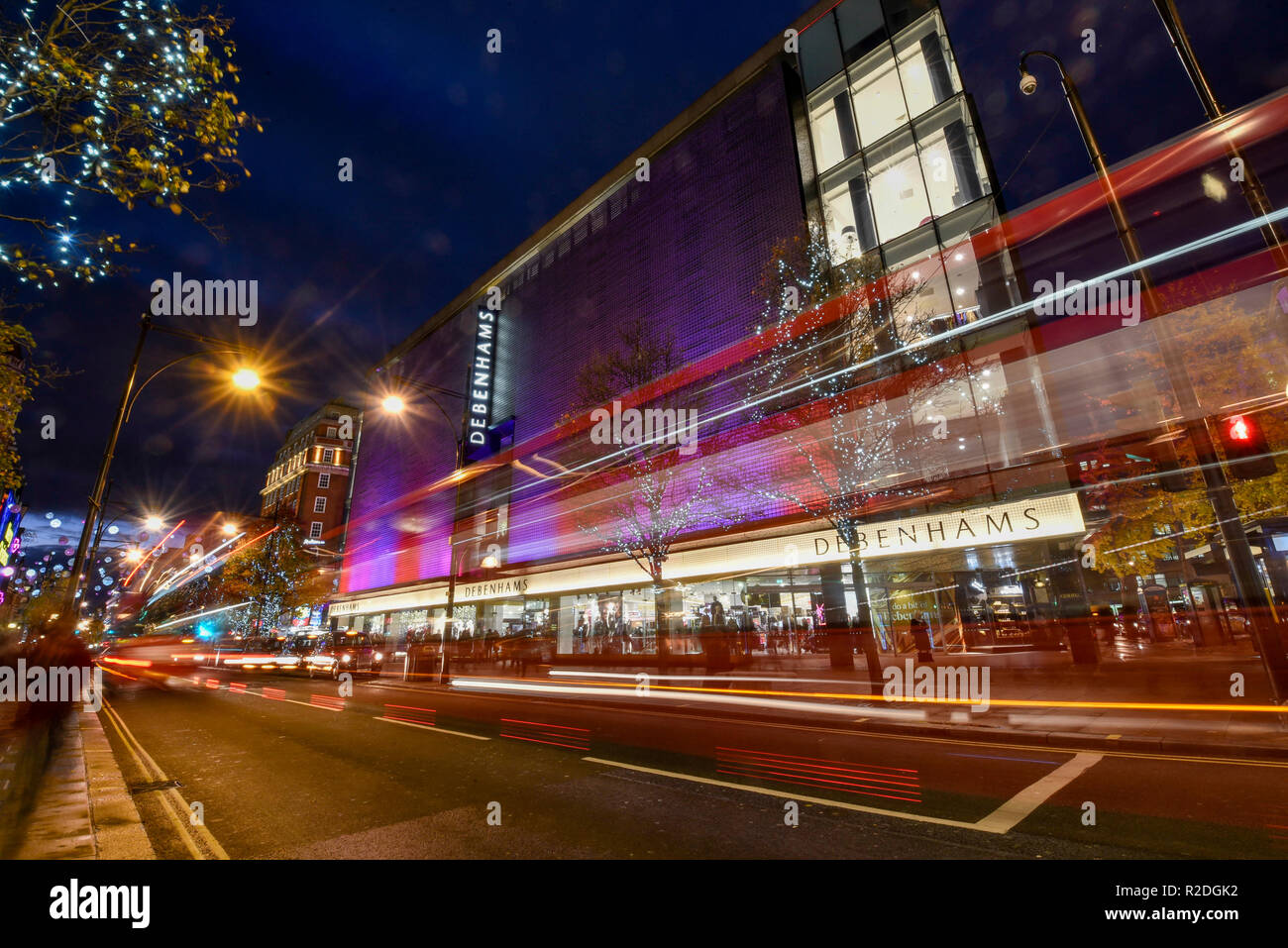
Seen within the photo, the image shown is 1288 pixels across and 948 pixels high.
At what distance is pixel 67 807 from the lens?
4742 mm

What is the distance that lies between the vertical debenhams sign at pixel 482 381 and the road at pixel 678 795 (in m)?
27.9

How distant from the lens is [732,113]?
83.4ft

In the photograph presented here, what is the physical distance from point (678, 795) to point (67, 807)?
18.3 ft

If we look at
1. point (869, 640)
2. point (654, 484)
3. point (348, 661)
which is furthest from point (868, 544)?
point (348, 661)

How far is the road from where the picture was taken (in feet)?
13.9

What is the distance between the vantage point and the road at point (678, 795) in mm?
4234

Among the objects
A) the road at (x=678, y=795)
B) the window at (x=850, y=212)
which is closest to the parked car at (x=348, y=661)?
the road at (x=678, y=795)

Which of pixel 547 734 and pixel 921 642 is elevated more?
pixel 921 642

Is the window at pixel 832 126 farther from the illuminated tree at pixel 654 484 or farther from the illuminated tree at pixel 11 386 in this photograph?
the illuminated tree at pixel 11 386

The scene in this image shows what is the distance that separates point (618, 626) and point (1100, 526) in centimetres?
1981

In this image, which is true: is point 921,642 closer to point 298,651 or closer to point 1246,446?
point 1246,446

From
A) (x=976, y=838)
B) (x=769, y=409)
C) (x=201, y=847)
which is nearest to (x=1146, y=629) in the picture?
(x=769, y=409)

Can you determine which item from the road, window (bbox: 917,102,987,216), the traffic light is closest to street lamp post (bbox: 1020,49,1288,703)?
the traffic light

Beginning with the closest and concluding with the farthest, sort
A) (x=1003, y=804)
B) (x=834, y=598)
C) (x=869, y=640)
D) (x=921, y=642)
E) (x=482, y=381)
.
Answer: (x=1003, y=804), (x=869, y=640), (x=921, y=642), (x=834, y=598), (x=482, y=381)
